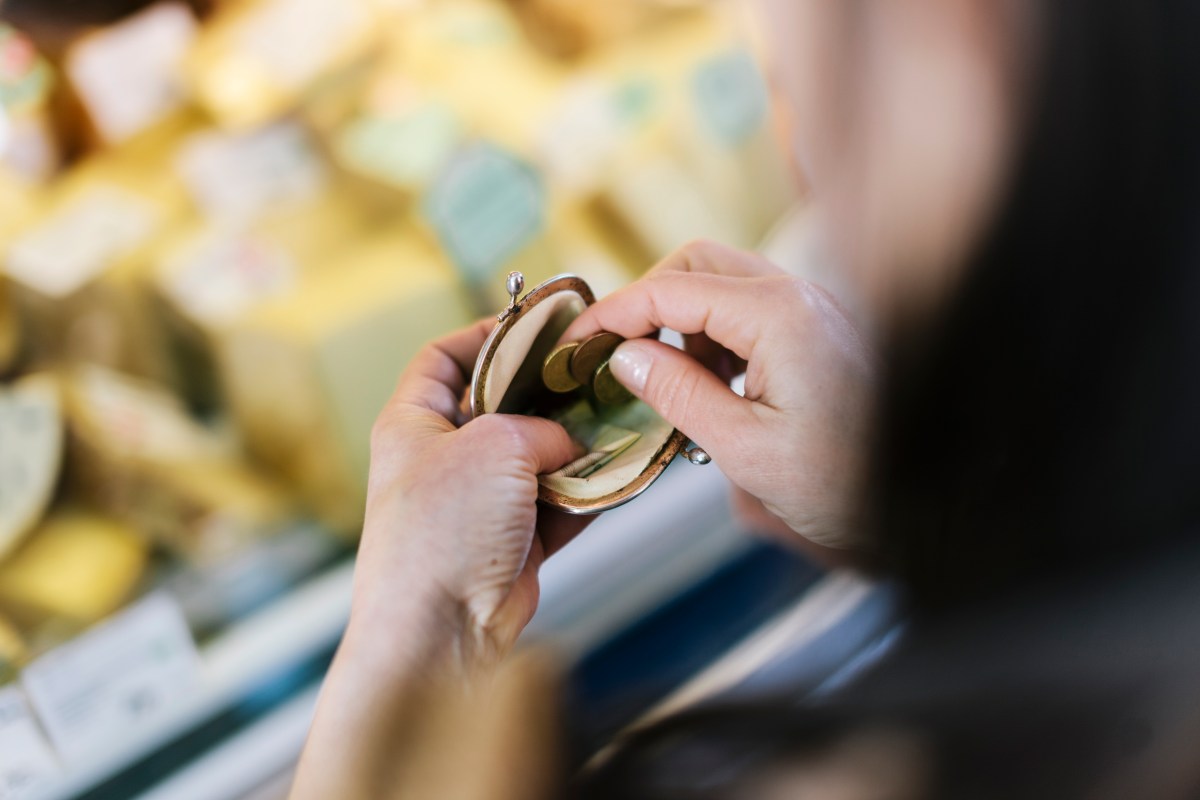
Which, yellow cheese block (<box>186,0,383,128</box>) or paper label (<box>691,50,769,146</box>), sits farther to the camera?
paper label (<box>691,50,769,146</box>)

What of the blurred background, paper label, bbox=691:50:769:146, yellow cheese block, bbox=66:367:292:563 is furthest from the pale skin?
paper label, bbox=691:50:769:146

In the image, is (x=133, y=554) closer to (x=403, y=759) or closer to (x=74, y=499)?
(x=74, y=499)

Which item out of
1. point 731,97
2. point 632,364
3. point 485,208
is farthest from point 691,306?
point 731,97

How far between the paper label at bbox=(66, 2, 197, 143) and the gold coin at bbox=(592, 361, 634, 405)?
0.80m

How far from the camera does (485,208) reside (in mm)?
1294

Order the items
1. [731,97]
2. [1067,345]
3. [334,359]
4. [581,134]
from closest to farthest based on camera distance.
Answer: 1. [1067,345]
2. [334,359]
3. [581,134]
4. [731,97]

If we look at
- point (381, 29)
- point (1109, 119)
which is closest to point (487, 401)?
point (1109, 119)

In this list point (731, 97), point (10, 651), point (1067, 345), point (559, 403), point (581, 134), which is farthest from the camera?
point (731, 97)

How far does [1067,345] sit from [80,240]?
1094 millimetres

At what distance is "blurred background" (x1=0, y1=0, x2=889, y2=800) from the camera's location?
96 cm

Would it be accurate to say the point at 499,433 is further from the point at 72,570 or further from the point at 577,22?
the point at 577,22

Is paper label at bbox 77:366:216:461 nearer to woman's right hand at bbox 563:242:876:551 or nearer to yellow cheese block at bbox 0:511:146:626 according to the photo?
yellow cheese block at bbox 0:511:146:626

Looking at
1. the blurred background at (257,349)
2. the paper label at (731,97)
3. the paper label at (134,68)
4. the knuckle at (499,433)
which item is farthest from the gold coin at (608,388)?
the paper label at (731,97)

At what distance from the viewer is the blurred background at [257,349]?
0.96 m
